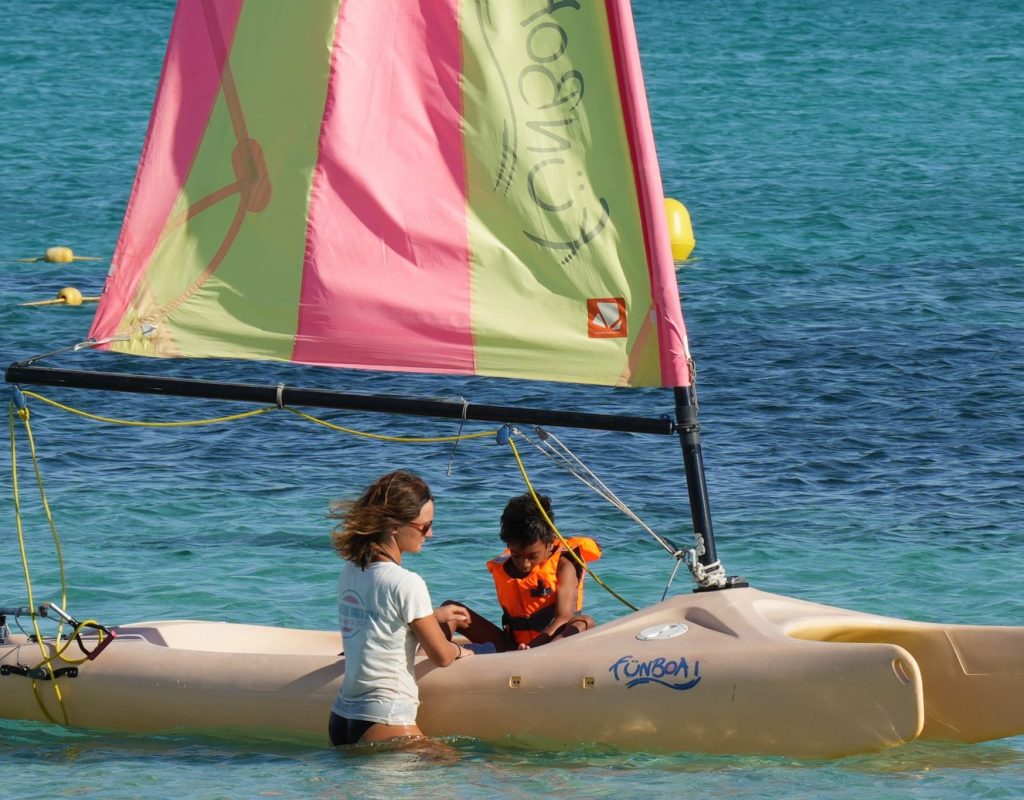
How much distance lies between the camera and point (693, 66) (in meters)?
40.8

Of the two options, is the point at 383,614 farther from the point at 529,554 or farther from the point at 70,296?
the point at 70,296

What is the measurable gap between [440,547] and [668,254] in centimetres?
406

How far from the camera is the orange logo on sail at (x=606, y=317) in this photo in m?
6.90

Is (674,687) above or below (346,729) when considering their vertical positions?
above

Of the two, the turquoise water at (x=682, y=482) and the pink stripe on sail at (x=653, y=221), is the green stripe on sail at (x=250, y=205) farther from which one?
the turquoise water at (x=682, y=482)

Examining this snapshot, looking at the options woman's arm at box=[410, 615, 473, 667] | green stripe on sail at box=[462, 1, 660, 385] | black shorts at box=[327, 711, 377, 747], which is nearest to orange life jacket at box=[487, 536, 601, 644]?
woman's arm at box=[410, 615, 473, 667]

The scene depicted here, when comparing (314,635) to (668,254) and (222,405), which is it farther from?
(222,405)

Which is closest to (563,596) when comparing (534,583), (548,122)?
(534,583)

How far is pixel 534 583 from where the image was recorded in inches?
282

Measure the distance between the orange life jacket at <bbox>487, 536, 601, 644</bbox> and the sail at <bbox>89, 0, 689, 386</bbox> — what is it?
30.6 inches

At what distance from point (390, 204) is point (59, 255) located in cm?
1437

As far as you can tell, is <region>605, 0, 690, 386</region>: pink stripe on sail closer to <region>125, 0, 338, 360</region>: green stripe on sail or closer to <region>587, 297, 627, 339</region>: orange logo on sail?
<region>587, 297, 627, 339</region>: orange logo on sail

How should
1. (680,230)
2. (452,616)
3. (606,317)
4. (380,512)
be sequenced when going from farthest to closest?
(680,230), (606,317), (452,616), (380,512)

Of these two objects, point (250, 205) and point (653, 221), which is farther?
point (250, 205)
